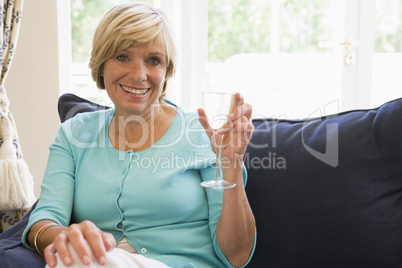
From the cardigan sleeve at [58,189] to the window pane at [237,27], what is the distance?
58.5 inches

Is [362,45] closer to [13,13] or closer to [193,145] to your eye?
[193,145]

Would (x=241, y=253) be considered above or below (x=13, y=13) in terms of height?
below

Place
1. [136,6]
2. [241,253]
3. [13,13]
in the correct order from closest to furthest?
1. [241,253]
2. [136,6]
3. [13,13]

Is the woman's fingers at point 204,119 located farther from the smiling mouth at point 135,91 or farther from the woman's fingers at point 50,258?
the woman's fingers at point 50,258

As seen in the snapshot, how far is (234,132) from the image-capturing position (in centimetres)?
113

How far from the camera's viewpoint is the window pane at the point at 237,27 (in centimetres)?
276

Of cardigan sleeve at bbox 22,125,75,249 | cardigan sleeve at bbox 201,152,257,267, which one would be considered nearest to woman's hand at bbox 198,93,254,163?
cardigan sleeve at bbox 201,152,257,267

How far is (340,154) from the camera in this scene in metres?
1.36

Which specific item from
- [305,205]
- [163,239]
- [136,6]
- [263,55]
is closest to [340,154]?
[305,205]

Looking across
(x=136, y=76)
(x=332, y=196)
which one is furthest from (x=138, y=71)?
(x=332, y=196)

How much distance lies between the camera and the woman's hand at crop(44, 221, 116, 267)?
3.49 feet

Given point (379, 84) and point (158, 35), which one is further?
point (379, 84)

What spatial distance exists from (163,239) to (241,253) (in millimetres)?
223

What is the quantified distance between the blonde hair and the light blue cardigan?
10.7 inches
